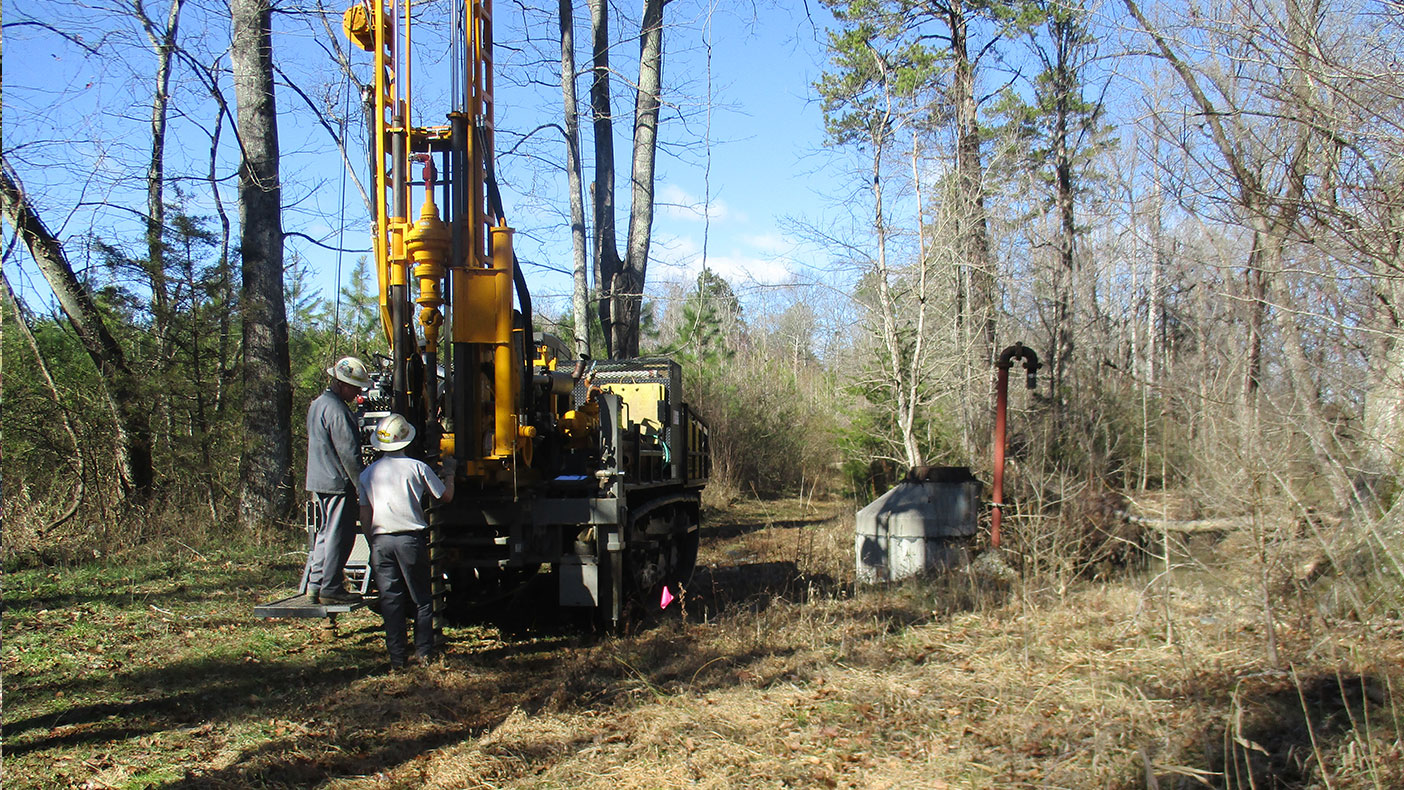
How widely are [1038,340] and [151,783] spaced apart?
13.4 meters

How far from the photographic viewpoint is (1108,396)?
10555 millimetres

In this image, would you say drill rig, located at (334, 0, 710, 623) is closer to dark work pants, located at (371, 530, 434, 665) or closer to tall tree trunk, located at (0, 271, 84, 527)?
dark work pants, located at (371, 530, 434, 665)

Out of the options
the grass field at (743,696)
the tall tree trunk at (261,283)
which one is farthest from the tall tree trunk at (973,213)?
the tall tree trunk at (261,283)

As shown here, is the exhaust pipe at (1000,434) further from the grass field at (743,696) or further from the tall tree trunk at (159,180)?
the tall tree trunk at (159,180)

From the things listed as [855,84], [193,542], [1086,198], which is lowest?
[193,542]

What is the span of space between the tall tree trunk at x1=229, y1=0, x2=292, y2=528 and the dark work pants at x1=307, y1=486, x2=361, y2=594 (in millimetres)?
5518

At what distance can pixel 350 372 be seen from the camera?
7.00m

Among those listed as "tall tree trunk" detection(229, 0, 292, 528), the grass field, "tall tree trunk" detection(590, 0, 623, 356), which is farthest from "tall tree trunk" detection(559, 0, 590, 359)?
the grass field

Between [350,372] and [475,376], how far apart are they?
34.9 inches

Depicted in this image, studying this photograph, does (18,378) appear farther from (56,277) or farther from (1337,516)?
(1337,516)

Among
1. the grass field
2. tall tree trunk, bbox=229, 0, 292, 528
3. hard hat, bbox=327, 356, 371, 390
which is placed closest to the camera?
the grass field

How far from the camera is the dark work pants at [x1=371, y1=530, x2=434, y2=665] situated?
6.59 m

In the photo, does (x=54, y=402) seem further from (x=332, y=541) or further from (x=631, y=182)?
(x=631, y=182)

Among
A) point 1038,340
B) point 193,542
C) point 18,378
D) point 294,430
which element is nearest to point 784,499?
point 1038,340
